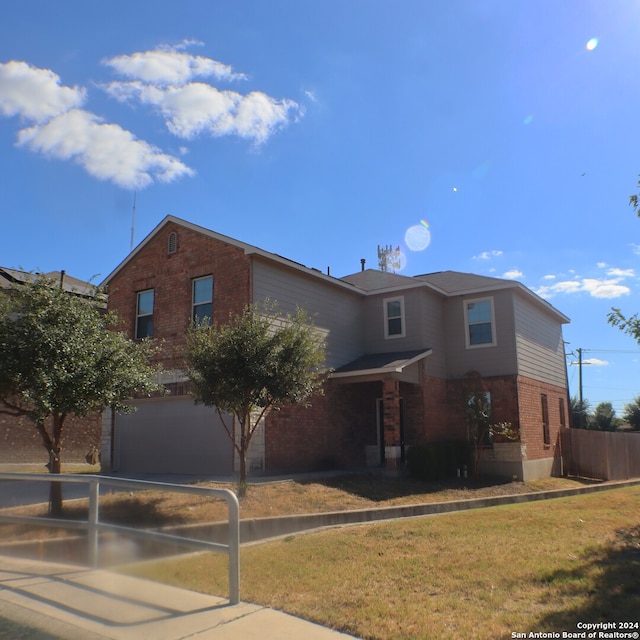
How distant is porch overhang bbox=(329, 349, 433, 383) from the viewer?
55.4ft

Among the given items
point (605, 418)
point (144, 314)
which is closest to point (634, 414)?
point (605, 418)

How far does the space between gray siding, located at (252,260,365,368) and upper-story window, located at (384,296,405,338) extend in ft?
2.86

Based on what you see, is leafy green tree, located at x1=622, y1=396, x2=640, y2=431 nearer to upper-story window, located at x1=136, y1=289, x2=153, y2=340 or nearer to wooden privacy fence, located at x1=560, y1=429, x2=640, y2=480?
wooden privacy fence, located at x1=560, y1=429, x2=640, y2=480

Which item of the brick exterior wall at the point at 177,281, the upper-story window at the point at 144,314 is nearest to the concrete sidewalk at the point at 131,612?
the brick exterior wall at the point at 177,281

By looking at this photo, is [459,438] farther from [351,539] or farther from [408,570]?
[408,570]

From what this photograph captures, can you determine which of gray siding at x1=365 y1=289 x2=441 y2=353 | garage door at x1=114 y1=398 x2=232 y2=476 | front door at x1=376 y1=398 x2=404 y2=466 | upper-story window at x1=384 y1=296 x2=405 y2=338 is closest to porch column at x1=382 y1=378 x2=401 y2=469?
front door at x1=376 y1=398 x2=404 y2=466

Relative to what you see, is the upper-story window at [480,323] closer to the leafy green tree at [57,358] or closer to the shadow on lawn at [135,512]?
the leafy green tree at [57,358]

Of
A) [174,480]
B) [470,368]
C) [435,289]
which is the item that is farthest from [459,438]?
[174,480]

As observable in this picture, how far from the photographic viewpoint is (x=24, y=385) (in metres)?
10.1

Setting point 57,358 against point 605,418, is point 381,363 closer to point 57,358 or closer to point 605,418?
point 57,358

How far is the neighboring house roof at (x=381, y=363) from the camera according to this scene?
16.9 meters

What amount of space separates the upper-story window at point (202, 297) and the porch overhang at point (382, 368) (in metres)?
4.01

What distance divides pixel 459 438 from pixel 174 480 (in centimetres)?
972

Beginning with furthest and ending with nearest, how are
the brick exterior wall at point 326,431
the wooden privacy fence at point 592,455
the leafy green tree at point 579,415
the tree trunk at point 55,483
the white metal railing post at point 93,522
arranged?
the leafy green tree at point 579,415 → the wooden privacy fence at point 592,455 → the brick exterior wall at point 326,431 → the tree trunk at point 55,483 → the white metal railing post at point 93,522
